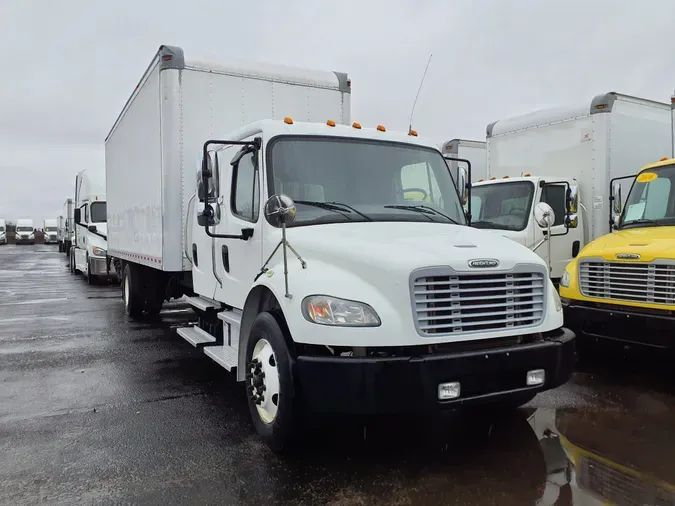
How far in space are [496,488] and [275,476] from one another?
1.44 metres

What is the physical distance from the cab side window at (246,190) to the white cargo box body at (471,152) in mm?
7088

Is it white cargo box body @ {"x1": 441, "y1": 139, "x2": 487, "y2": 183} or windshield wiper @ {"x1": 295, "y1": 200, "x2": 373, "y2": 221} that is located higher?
white cargo box body @ {"x1": 441, "y1": 139, "x2": 487, "y2": 183}

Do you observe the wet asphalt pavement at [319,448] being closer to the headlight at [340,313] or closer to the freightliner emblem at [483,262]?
the headlight at [340,313]

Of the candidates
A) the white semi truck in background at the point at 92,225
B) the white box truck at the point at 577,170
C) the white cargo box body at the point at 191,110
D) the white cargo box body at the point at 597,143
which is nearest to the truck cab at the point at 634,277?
the white box truck at the point at 577,170

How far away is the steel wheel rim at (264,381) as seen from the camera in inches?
159

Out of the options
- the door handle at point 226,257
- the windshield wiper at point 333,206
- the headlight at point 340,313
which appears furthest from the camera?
the door handle at point 226,257

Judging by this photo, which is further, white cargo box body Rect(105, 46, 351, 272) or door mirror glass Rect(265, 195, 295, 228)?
white cargo box body Rect(105, 46, 351, 272)

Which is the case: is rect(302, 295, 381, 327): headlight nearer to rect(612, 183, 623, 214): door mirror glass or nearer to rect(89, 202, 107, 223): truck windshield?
rect(612, 183, 623, 214): door mirror glass

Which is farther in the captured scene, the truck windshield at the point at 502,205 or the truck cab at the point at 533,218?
the truck windshield at the point at 502,205

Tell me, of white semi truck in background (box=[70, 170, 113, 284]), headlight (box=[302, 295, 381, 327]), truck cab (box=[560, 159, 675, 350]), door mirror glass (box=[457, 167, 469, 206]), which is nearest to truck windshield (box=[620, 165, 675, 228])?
truck cab (box=[560, 159, 675, 350])

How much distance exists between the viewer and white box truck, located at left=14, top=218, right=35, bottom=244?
65312 mm

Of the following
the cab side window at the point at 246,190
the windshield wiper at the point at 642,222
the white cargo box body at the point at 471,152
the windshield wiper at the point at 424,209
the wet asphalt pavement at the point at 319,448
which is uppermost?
the white cargo box body at the point at 471,152

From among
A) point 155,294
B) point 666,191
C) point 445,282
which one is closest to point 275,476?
point 445,282

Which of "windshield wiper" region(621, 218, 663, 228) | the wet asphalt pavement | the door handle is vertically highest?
"windshield wiper" region(621, 218, 663, 228)
